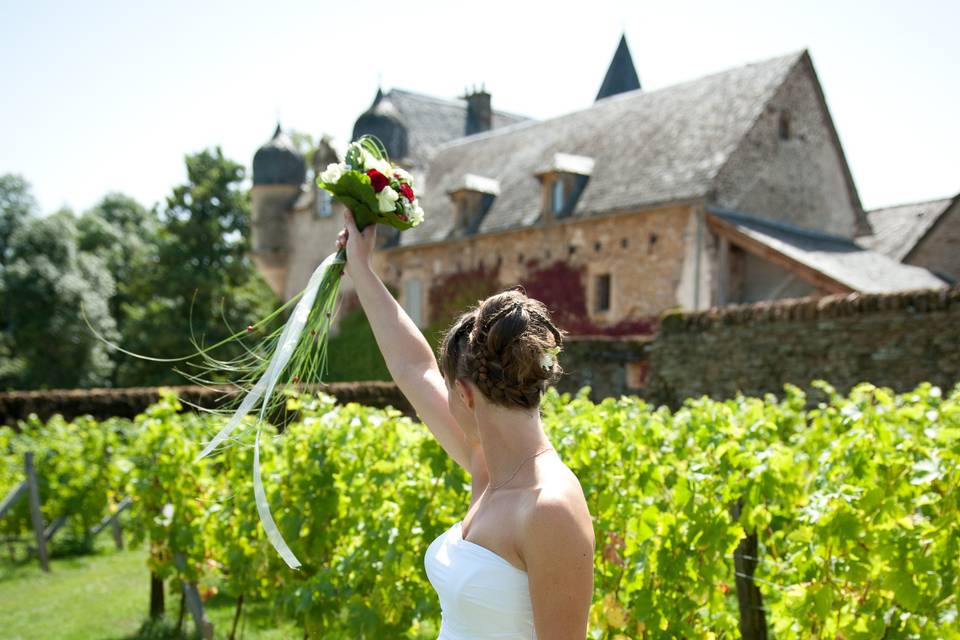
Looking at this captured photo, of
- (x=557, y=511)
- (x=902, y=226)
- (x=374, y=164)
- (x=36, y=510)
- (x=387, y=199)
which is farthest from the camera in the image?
(x=902, y=226)

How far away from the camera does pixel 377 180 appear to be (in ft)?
10.3

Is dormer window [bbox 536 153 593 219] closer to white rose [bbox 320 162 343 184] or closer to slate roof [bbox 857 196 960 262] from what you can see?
slate roof [bbox 857 196 960 262]

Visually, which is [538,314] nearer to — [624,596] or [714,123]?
[624,596]

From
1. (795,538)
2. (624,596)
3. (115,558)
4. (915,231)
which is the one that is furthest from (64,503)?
(915,231)

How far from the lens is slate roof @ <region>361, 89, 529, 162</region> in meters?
32.1

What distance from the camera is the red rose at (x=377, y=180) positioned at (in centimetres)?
313

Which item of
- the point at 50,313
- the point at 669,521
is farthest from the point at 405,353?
the point at 50,313

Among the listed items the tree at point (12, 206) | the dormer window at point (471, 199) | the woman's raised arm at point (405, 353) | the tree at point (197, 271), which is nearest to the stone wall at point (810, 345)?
the woman's raised arm at point (405, 353)

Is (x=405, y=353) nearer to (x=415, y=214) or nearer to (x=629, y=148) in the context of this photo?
(x=415, y=214)

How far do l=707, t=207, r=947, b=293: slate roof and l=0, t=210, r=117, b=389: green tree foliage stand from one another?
23449 millimetres

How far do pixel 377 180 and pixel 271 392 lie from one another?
0.80 m

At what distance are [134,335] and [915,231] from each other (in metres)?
25.8

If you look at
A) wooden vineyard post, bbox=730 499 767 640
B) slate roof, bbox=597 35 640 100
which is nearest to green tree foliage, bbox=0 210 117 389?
slate roof, bbox=597 35 640 100

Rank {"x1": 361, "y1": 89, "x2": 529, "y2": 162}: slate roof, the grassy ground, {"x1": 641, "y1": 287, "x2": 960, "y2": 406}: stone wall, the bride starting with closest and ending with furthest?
the bride
the grassy ground
{"x1": 641, "y1": 287, "x2": 960, "y2": 406}: stone wall
{"x1": 361, "y1": 89, "x2": 529, "y2": 162}: slate roof
